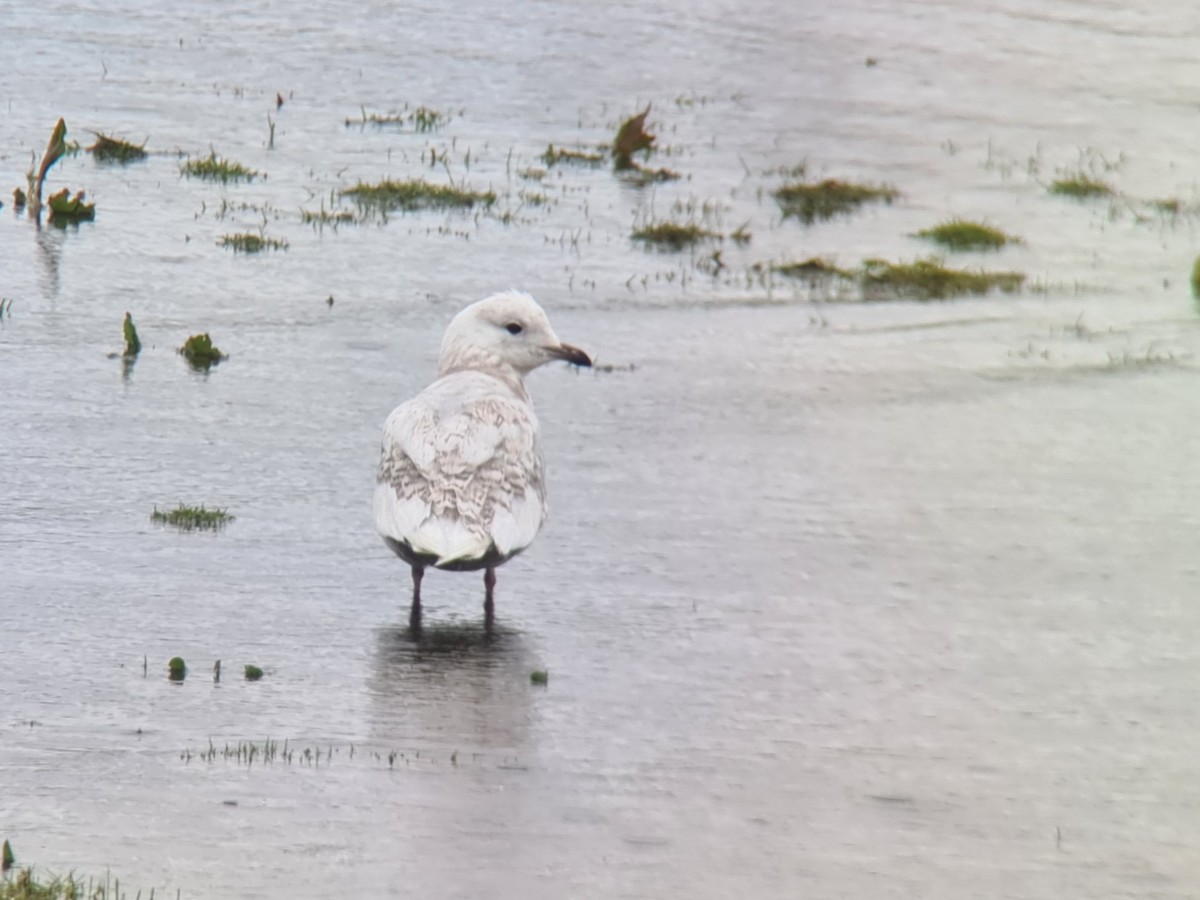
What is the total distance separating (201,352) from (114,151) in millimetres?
7559

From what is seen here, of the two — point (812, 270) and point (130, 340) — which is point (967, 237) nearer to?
point (812, 270)

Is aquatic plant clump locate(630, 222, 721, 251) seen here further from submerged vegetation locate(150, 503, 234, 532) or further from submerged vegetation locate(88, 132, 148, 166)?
submerged vegetation locate(150, 503, 234, 532)

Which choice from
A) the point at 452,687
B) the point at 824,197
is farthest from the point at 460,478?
the point at 824,197

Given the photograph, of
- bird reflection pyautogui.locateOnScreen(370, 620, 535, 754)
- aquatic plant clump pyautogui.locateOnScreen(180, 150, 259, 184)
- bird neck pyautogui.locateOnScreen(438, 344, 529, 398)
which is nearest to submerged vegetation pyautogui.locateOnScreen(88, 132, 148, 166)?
aquatic plant clump pyautogui.locateOnScreen(180, 150, 259, 184)

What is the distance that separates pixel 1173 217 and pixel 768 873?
1715 centimetres

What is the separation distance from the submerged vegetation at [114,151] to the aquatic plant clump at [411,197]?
2.39 meters

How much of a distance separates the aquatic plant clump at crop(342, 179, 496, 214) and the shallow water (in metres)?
0.39

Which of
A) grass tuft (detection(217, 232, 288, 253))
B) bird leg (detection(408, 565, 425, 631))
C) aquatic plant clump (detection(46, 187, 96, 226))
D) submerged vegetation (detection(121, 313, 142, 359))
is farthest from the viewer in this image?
aquatic plant clump (detection(46, 187, 96, 226))

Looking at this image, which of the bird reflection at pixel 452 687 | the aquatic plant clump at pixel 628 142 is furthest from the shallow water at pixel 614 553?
the aquatic plant clump at pixel 628 142

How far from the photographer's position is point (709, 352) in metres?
17.3

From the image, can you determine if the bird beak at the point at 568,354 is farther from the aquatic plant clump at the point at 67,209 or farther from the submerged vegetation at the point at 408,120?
the submerged vegetation at the point at 408,120

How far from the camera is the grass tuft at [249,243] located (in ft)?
63.3

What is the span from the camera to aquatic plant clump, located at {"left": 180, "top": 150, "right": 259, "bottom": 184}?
22172 mm

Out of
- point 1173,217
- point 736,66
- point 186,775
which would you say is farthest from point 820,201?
point 186,775
